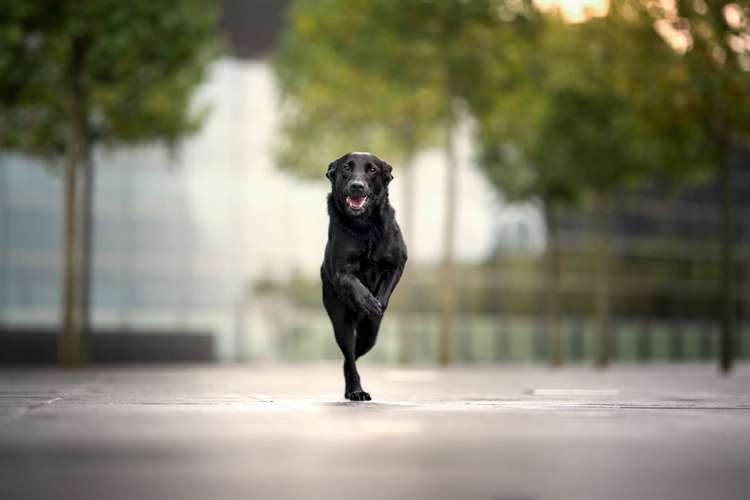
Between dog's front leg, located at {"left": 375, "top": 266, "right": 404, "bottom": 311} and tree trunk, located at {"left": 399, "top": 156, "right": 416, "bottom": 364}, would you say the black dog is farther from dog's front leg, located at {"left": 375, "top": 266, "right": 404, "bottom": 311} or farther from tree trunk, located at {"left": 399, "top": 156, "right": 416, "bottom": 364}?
tree trunk, located at {"left": 399, "top": 156, "right": 416, "bottom": 364}

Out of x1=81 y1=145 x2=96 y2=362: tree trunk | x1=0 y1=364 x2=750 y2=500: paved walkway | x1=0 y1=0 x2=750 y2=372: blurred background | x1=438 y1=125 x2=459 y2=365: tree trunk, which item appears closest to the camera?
x1=0 y1=364 x2=750 y2=500: paved walkway

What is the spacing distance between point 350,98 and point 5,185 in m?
12.6

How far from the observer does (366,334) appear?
8.35 m

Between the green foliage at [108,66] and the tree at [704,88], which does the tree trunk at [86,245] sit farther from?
the tree at [704,88]

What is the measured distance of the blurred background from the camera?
2302 centimetres

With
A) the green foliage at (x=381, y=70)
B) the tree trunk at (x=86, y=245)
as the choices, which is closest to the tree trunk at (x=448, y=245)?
the green foliage at (x=381, y=70)

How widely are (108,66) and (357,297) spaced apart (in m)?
17.3

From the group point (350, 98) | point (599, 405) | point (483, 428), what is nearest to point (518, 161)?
point (350, 98)

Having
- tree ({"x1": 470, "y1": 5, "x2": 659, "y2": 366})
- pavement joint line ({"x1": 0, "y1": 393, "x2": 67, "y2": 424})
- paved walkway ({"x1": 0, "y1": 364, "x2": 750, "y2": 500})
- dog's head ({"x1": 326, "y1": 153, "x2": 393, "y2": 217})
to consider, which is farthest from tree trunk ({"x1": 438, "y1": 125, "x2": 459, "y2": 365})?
paved walkway ({"x1": 0, "y1": 364, "x2": 750, "y2": 500})

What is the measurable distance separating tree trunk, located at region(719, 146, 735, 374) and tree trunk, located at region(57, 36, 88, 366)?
1184 centimetres

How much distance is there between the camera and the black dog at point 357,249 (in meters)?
7.74

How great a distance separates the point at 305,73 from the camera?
2878 centimetres

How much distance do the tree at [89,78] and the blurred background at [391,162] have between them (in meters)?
0.06

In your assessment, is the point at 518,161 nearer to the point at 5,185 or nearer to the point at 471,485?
the point at 5,185
